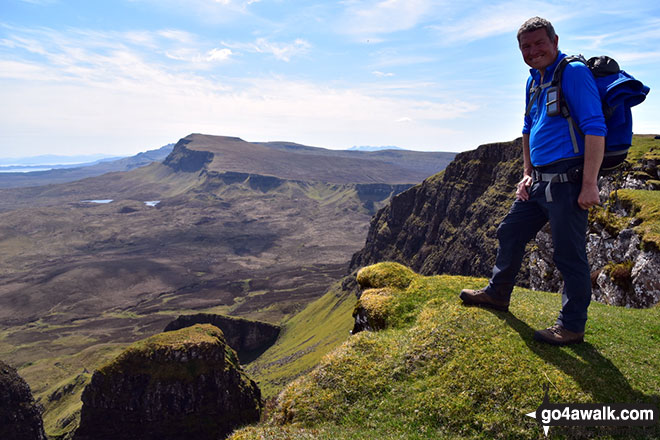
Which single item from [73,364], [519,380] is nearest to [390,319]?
[519,380]

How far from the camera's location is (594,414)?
687 cm

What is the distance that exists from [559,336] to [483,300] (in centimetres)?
209

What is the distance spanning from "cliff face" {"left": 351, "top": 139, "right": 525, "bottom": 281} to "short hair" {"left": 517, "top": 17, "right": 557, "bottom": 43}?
85.3 metres

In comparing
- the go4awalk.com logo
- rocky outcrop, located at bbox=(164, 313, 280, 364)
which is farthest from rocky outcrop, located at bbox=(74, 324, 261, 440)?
the go4awalk.com logo

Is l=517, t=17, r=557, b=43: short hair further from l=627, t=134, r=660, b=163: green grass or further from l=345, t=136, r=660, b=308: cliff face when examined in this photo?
l=627, t=134, r=660, b=163: green grass

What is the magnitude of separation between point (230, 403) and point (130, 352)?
24436mm

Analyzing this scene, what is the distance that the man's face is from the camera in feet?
25.8

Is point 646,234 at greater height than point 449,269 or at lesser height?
greater

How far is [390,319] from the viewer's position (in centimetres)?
1213

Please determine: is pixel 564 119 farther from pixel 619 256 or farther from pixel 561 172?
pixel 619 256

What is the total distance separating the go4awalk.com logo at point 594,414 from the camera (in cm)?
667

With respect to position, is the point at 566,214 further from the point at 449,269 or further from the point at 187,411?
the point at 449,269

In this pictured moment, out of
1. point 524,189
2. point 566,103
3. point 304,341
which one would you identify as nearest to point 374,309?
point 524,189

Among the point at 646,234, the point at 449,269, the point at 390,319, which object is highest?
the point at 646,234
